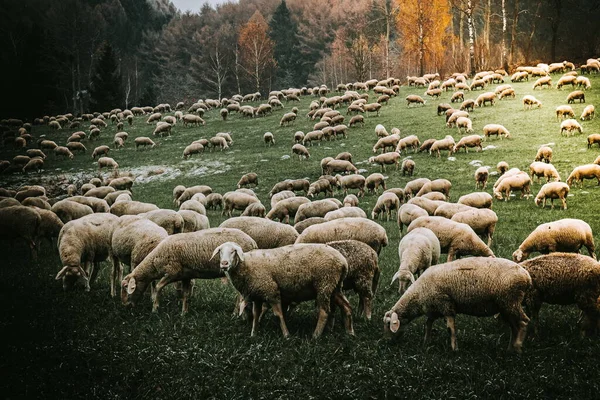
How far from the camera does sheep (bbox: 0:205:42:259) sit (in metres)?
Result: 13.8

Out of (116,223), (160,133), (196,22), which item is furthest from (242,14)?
(116,223)

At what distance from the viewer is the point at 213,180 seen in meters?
26.6

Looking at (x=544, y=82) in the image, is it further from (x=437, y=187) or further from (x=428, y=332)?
(x=428, y=332)

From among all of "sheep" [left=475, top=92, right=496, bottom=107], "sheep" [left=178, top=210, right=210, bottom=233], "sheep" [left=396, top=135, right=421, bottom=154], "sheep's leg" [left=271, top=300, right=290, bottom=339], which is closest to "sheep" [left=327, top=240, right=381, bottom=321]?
"sheep's leg" [left=271, top=300, right=290, bottom=339]

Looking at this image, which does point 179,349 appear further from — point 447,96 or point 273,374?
point 447,96

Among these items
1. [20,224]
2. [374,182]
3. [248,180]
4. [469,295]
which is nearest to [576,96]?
[374,182]

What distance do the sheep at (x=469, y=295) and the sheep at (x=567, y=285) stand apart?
0.71m

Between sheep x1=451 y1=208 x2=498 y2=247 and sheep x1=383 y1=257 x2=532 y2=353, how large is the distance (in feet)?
19.2

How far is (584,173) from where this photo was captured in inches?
696

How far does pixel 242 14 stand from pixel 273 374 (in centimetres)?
10738

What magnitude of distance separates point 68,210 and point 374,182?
1350cm

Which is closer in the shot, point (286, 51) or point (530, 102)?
point (530, 102)

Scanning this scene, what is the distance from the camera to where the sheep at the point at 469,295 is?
659 centimetres

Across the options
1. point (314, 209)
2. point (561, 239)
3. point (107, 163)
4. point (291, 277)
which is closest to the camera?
point (291, 277)
